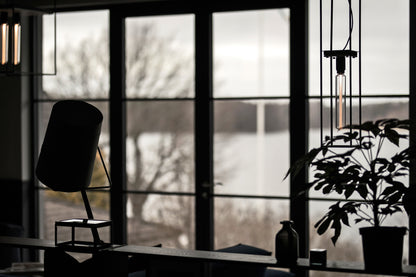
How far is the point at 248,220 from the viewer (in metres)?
5.73

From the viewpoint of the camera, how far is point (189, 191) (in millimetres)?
5922

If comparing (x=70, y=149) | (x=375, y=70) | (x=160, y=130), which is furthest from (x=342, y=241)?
(x=70, y=149)

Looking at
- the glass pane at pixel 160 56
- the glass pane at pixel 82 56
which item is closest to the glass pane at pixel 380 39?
the glass pane at pixel 160 56

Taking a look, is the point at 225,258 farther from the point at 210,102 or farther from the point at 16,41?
the point at 210,102

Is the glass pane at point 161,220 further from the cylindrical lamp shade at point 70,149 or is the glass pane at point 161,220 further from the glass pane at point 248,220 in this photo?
the cylindrical lamp shade at point 70,149

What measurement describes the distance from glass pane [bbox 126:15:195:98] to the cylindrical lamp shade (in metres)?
2.73

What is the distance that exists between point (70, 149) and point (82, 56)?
3.24 m

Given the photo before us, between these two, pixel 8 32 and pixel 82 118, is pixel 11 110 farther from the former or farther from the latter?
pixel 82 118

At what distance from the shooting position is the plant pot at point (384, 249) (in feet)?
9.52

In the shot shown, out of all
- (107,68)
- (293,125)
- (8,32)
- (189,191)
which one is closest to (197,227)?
(189,191)

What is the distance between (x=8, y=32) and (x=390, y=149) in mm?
2939

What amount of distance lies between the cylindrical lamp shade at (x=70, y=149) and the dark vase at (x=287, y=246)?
0.90 metres

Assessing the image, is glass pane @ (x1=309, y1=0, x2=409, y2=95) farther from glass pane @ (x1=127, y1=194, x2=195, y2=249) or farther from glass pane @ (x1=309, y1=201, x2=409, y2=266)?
glass pane @ (x1=127, y1=194, x2=195, y2=249)

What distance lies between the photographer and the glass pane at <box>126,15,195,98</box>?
232 inches
